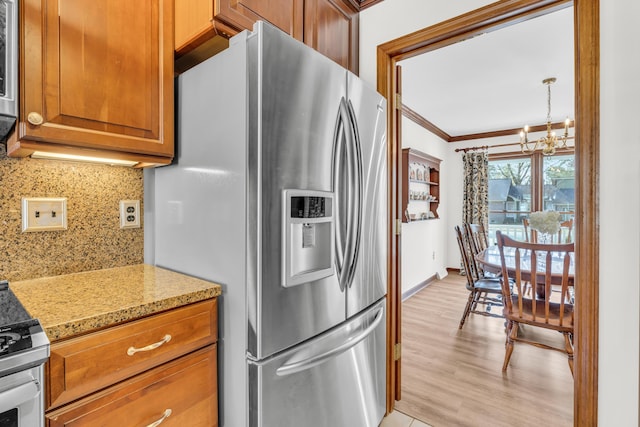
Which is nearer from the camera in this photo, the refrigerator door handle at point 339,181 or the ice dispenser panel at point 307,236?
the ice dispenser panel at point 307,236

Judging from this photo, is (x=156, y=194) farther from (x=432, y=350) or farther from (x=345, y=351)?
(x=432, y=350)

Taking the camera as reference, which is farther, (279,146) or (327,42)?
(327,42)

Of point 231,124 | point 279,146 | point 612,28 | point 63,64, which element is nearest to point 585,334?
point 612,28

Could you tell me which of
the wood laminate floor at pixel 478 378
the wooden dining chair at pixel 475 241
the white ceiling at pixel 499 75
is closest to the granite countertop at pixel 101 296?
the wood laminate floor at pixel 478 378

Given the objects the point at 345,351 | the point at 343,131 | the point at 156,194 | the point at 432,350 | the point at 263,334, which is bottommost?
the point at 432,350

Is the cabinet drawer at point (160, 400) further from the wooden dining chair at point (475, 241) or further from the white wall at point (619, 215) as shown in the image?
the wooden dining chair at point (475, 241)

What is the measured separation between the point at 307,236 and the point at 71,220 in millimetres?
990

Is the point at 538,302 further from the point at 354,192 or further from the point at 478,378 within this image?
the point at 354,192

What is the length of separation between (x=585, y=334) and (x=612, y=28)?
1219 mm

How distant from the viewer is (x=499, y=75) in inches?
118

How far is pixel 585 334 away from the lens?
1.26 m

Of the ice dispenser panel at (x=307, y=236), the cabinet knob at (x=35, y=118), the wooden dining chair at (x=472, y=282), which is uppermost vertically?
the cabinet knob at (x=35, y=118)

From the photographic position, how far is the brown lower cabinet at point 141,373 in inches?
30.6

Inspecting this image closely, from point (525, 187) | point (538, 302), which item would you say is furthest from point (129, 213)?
point (525, 187)
